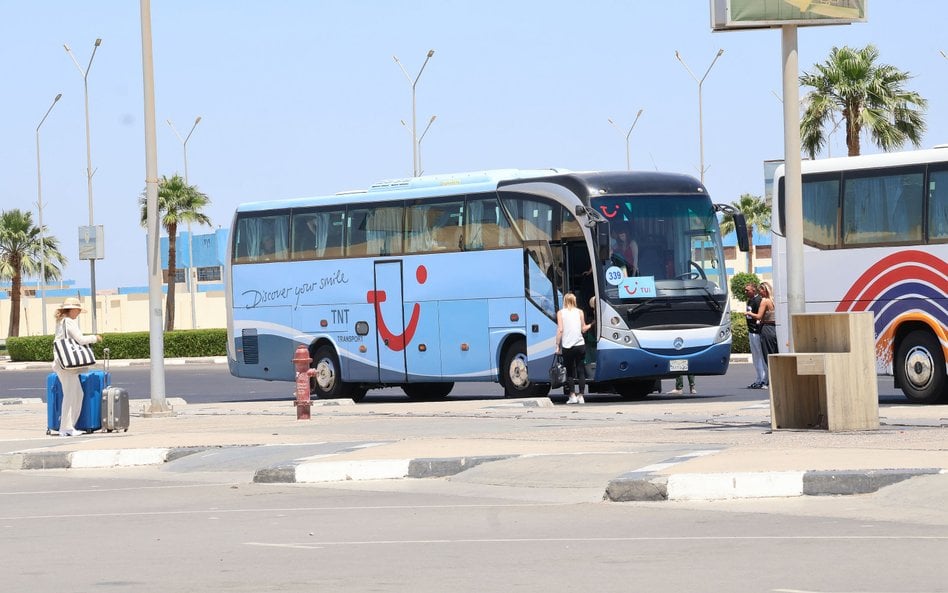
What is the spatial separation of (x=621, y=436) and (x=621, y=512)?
5853mm

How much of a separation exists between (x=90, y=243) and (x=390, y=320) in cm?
2264

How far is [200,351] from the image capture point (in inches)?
2350

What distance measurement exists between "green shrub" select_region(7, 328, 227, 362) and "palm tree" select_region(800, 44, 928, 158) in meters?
23.8

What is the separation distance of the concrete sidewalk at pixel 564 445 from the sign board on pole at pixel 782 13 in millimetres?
4184

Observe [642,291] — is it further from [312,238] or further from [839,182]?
[312,238]

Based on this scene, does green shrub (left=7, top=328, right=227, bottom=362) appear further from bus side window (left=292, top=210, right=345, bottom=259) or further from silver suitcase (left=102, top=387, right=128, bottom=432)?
silver suitcase (left=102, top=387, right=128, bottom=432)

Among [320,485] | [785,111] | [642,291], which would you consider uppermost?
[785,111]

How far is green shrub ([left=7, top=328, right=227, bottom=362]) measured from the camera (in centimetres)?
5962

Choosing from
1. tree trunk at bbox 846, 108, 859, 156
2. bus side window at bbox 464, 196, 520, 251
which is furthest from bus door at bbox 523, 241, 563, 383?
tree trunk at bbox 846, 108, 859, 156

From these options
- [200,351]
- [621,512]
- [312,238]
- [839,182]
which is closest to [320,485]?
[621,512]

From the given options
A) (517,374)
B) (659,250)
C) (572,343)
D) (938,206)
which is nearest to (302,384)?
(572,343)

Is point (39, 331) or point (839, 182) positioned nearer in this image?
point (839, 182)

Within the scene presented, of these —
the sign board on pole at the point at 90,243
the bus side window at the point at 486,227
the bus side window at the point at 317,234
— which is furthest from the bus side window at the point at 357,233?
the sign board on pole at the point at 90,243

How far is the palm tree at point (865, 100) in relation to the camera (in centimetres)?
4712
